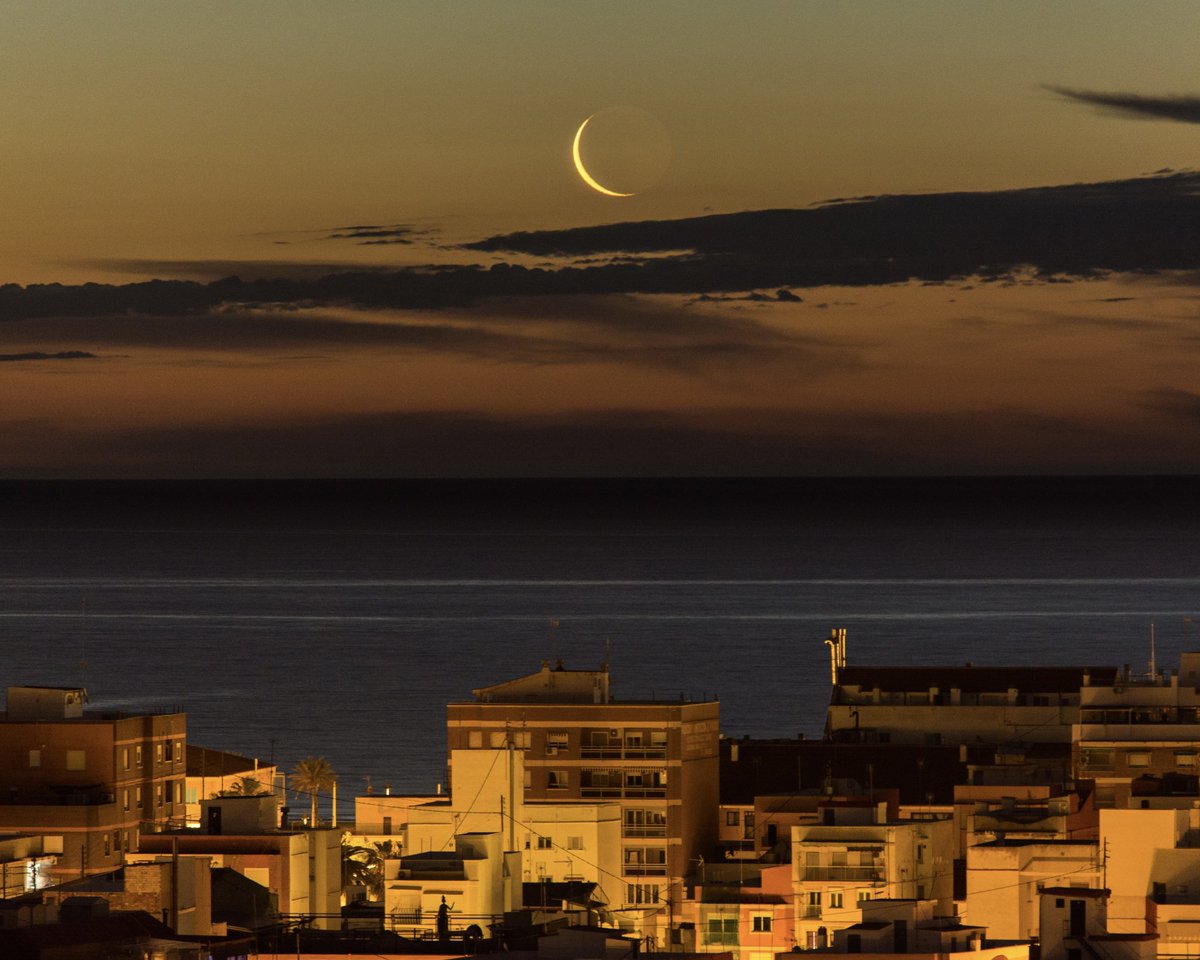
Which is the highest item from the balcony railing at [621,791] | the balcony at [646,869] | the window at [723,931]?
the balcony railing at [621,791]

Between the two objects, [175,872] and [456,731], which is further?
[456,731]

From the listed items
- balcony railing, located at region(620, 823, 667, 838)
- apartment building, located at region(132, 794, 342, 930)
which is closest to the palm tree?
balcony railing, located at region(620, 823, 667, 838)

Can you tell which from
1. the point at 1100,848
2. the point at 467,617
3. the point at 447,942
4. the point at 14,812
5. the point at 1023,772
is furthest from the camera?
the point at 467,617

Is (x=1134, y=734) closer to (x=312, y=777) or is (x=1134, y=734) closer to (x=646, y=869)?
(x=646, y=869)

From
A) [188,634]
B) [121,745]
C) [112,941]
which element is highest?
[188,634]

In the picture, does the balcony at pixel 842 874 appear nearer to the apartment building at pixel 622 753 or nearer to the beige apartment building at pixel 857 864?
the beige apartment building at pixel 857 864

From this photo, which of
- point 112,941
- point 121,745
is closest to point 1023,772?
point 121,745

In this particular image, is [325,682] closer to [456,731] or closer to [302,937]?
[456,731]

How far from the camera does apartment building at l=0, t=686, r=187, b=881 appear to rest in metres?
64.6

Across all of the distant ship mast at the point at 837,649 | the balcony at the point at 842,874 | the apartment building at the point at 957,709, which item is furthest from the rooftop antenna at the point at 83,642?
the balcony at the point at 842,874

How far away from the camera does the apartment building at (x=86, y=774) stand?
64.6 meters

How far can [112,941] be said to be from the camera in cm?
2805

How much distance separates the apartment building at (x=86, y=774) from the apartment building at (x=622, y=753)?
26.3 ft

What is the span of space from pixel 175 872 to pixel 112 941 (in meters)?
6.02
